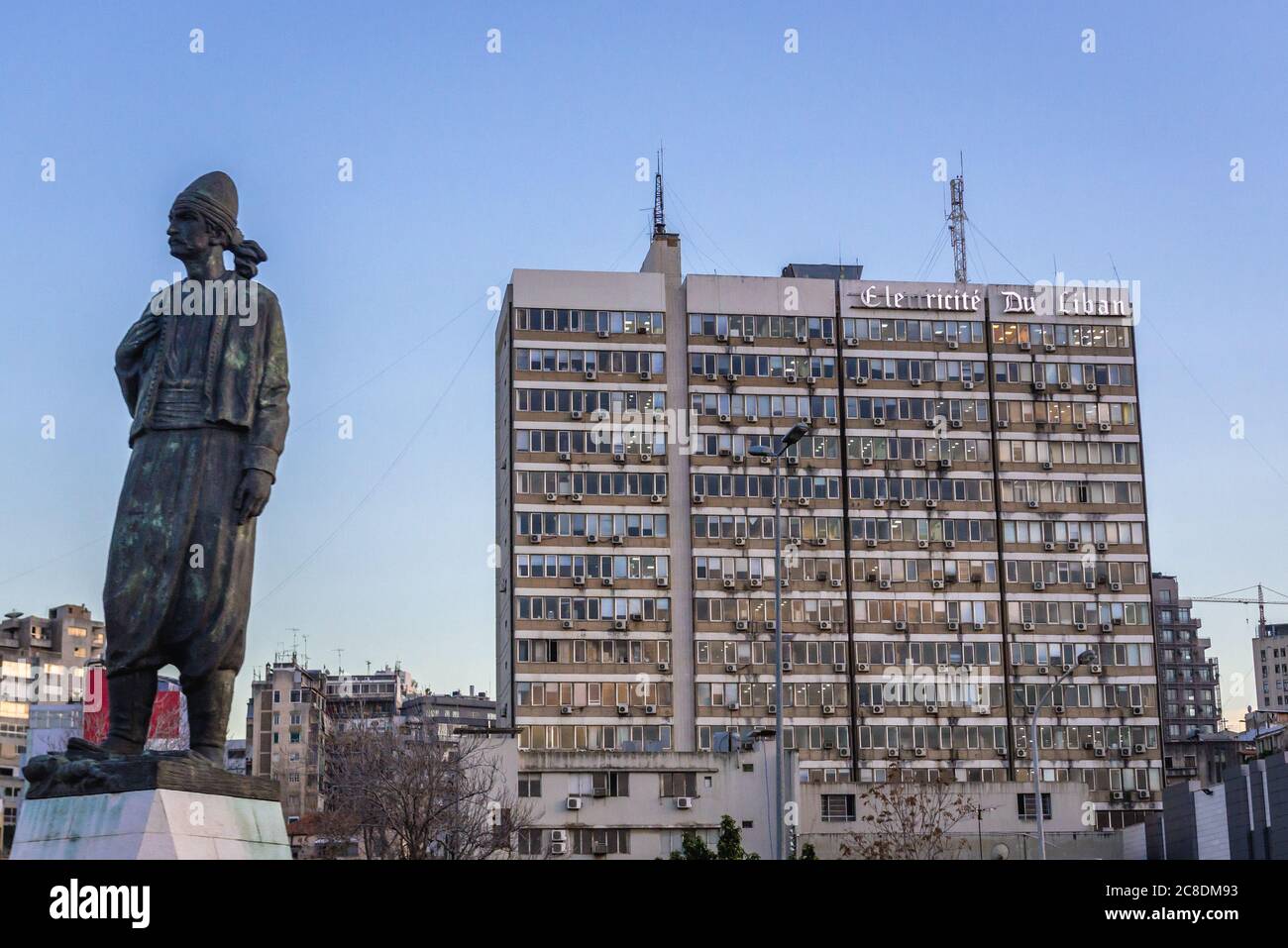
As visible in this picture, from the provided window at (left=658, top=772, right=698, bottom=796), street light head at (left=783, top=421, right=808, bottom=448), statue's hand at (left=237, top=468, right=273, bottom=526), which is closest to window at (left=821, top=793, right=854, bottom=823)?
window at (left=658, top=772, right=698, bottom=796)

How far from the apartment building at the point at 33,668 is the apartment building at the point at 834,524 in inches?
3657

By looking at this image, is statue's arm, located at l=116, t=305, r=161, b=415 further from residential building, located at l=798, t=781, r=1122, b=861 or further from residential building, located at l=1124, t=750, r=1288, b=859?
residential building, located at l=798, t=781, r=1122, b=861

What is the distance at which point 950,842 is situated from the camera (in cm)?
8838

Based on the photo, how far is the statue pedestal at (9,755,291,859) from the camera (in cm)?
1424

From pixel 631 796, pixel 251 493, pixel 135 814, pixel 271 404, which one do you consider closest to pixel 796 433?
pixel 271 404

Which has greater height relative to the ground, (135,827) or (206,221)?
(206,221)

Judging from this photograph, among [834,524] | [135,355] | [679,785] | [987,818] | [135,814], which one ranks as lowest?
[135,814]

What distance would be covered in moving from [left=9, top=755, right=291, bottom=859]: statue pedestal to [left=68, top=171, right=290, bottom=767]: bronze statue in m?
0.47

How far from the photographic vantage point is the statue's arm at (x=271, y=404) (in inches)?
637

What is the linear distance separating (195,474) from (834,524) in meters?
85.3

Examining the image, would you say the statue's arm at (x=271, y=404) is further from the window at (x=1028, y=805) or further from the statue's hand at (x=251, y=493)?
the window at (x=1028, y=805)

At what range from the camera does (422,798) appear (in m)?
61.2

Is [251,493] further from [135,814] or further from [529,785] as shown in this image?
[529,785]
